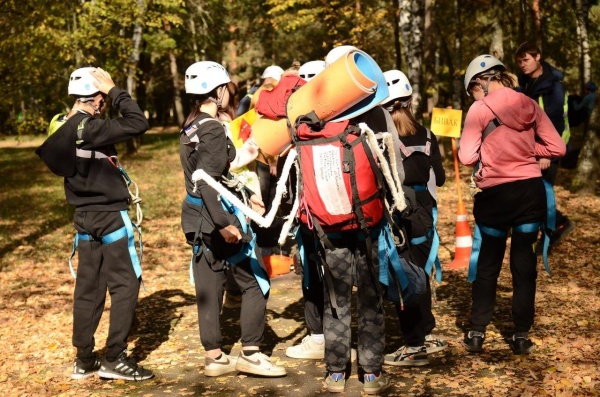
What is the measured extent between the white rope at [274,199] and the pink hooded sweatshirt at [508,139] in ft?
5.05

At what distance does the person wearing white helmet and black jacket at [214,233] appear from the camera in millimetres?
5547

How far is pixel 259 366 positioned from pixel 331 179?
69.3 inches

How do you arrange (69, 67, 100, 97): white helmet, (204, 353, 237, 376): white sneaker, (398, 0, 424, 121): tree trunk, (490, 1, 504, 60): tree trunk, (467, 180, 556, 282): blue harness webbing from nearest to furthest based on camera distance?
(69, 67, 100, 97): white helmet, (467, 180, 556, 282): blue harness webbing, (204, 353, 237, 376): white sneaker, (398, 0, 424, 121): tree trunk, (490, 1, 504, 60): tree trunk

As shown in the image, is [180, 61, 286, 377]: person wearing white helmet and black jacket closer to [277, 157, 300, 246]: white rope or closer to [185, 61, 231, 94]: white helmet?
[185, 61, 231, 94]: white helmet

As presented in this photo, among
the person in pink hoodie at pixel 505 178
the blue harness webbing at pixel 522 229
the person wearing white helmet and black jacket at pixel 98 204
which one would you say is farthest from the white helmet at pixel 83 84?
the blue harness webbing at pixel 522 229

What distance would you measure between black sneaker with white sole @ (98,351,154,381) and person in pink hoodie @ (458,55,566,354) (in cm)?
266

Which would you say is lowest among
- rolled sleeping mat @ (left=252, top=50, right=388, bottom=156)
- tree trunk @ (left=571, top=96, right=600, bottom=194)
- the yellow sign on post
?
tree trunk @ (left=571, top=96, right=600, bottom=194)

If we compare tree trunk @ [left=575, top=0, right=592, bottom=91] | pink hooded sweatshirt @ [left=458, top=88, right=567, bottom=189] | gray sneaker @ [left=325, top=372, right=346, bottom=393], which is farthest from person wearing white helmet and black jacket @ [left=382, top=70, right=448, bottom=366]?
tree trunk @ [left=575, top=0, right=592, bottom=91]

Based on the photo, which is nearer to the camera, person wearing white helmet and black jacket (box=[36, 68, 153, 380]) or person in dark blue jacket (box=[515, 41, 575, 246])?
person wearing white helmet and black jacket (box=[36, 68, 153, 380])

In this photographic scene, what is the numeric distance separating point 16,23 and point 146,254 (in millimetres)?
8790

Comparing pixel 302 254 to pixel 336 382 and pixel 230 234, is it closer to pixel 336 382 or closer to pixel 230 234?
pixel 230 234

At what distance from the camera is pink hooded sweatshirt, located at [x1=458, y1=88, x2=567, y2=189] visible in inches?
223

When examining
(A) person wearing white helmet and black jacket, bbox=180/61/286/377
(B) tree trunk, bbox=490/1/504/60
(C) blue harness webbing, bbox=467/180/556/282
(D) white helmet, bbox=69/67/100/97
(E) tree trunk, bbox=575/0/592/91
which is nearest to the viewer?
(A) person wearing white helmet and black jacket, bbox=180/61/286/377

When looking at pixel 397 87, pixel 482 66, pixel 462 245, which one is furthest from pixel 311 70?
pixel 462 245
